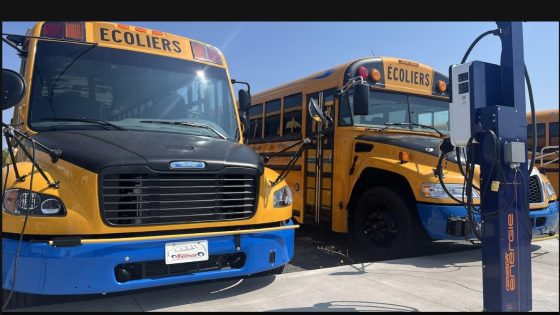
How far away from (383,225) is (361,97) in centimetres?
165

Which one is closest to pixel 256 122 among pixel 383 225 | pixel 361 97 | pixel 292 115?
pixel 292 115

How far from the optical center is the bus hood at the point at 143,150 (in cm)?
330

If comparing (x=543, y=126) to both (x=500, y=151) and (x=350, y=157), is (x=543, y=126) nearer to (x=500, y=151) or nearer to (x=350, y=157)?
(x=350, y=157)

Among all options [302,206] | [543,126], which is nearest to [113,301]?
[302,206]

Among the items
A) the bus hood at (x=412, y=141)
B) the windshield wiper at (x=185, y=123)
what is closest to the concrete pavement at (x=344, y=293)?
the bus hood at (x=412, y=141)

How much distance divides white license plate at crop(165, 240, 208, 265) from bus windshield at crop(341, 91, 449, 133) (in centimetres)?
313

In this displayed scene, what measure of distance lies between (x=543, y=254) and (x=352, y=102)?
3127 mm

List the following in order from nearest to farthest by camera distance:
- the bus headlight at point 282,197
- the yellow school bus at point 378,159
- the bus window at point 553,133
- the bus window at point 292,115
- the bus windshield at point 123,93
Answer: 1. the bus windshield at point 123,93
2. the bus headlight at point 282,197
3. the yellow school bus at point 378,159
4. the bus window at point 292,115
5. the bus window at point 553,133

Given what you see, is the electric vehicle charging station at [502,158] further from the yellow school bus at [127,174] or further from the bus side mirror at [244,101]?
the bus side mirror at [244,101]

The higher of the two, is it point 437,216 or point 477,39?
point 477,39

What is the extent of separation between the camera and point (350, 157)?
589cm

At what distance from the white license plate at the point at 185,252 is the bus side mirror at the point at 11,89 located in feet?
5.02

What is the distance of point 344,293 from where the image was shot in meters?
3.75

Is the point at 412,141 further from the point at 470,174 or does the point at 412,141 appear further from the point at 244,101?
the point at 470,174
